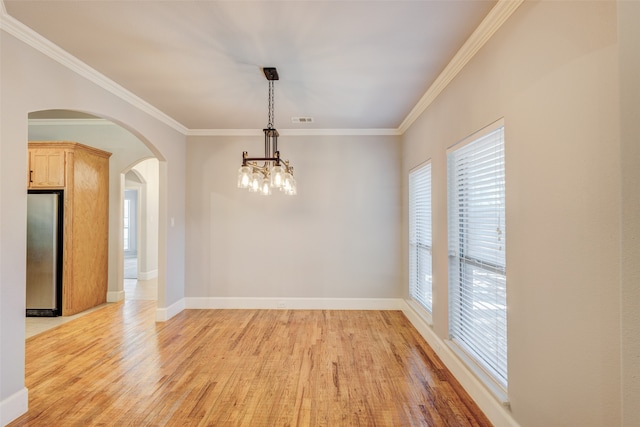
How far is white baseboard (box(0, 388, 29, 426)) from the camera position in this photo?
198 centimetres

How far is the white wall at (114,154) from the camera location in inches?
196

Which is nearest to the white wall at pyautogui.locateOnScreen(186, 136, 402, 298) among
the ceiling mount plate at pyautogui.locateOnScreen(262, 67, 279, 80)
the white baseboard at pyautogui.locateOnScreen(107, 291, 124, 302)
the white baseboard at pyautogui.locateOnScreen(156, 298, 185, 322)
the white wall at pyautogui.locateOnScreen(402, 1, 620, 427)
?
the white baseboard at pyautogui.locateOnScreen(156, 298, 185, 322)

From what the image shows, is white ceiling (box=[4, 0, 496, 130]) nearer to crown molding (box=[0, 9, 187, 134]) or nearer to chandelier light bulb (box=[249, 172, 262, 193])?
crown molding (box=[0, 9, 187, 134])

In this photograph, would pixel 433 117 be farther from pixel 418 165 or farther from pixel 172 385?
pixel 172 385

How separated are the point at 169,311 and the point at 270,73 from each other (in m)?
3.49

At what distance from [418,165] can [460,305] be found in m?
1.80

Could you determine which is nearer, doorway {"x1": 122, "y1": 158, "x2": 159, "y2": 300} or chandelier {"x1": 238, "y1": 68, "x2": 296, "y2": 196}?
chandelier {"x1": 238, "y1": 68, "x2": 296, "y2": 196}

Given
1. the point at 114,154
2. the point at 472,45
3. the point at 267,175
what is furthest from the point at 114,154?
the point at 472,45

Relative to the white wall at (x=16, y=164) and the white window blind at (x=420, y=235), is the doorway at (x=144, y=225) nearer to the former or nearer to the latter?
the white wall at (x=16, y=164)

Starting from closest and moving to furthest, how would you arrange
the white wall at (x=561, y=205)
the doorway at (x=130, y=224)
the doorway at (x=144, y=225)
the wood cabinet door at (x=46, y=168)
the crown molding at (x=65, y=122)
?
the white wall at (x=561, y=205)
the wood cabinet door at (x=46, y=168)
the crown molding at (x=65, y=122)
the doorway at (x=144, y=225)
the doorway at (x=130, y=224)

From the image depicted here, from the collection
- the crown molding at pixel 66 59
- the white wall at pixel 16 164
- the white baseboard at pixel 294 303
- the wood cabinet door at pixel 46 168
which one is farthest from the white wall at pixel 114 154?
the white wall at pixel 16 164

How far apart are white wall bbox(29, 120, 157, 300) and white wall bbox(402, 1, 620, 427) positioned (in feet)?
17.3

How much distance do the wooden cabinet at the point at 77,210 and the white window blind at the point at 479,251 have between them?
5024 mm

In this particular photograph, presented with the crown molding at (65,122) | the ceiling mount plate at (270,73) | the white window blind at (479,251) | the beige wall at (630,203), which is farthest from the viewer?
the crown molding at (65,122)
